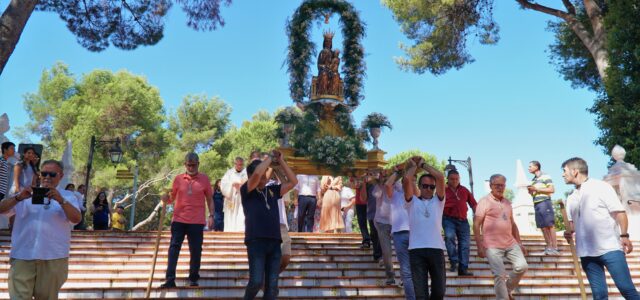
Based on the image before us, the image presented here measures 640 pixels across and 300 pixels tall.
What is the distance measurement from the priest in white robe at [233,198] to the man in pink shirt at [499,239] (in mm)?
5057

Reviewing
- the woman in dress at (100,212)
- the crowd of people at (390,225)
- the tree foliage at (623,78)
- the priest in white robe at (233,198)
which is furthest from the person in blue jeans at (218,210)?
the tree foliage at (623,78)

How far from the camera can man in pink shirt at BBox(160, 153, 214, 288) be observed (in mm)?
6215

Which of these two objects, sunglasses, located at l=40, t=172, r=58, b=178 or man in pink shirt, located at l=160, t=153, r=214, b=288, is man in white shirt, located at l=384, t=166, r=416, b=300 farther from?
sunglasses, located at l=40, t=172, r=58, b=178

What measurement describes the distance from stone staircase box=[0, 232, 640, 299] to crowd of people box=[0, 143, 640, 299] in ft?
1.10

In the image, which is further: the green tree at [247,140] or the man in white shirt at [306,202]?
the green tree at [247,140]

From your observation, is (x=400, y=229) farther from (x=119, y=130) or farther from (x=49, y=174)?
(x=119, y=130)

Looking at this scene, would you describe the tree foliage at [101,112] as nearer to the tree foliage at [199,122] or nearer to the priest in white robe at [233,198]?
the tree foliage at [199,122]

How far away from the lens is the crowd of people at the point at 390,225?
3.78 meters

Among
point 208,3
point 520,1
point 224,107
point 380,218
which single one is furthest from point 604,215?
point 224,107

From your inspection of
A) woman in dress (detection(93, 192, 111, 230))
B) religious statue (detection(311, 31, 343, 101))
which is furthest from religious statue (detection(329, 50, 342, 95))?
woman in dress (detection(93, 192, 111, 230))

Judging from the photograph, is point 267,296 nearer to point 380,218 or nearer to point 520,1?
point 380,218

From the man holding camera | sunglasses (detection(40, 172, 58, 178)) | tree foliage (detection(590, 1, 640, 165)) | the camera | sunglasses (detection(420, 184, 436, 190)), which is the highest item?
tree foliage (detection(590, 1, 640, 165))

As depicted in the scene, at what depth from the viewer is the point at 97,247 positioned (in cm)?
841

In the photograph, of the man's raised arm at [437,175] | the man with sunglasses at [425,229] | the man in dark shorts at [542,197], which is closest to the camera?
the man with sunglasses at [425,229]
